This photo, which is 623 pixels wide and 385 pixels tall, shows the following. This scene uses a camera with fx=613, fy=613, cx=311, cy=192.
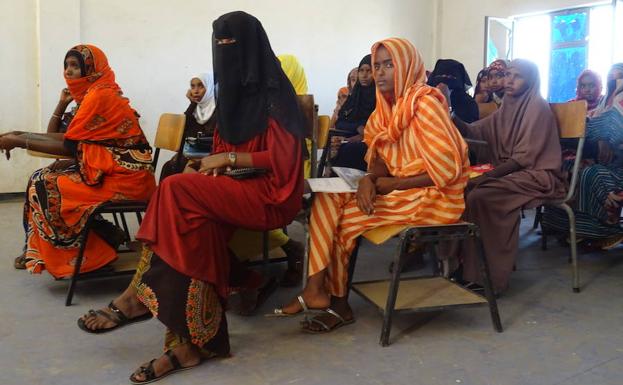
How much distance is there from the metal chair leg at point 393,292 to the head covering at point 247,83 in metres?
0.60

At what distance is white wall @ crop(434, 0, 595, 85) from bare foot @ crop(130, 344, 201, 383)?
22.3 feet

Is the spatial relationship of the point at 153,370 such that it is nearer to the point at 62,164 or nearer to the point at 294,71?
the point at 62,164

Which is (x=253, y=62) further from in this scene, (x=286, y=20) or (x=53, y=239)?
(x=286, y=20)

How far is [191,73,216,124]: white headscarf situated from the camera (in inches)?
191

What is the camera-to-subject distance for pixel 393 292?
7.76 feet

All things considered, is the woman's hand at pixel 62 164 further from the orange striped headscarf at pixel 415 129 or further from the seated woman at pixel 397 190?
the orange striped headscarf at pixel 415 129

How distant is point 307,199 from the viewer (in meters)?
2.71

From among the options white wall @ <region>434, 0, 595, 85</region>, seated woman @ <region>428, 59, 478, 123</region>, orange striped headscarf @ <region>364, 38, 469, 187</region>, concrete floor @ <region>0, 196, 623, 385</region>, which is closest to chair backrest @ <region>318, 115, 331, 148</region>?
orange striped headscarf @ <region>364, 38, 469, 187</region>

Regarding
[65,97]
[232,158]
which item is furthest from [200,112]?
[232,158]

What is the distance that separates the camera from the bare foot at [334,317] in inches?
99.6

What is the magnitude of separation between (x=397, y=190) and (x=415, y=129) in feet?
0.88

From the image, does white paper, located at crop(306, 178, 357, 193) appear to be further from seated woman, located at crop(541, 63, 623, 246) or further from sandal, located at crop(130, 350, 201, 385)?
seated woman, located at crop(541, 63, 623, 246)

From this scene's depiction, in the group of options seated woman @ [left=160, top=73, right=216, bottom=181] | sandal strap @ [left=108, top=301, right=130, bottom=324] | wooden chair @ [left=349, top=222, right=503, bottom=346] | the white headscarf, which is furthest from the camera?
the white headscarf

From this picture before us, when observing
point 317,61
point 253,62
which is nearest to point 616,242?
point 253,62
